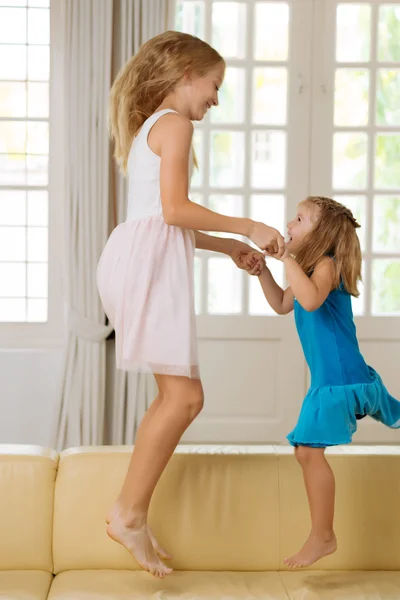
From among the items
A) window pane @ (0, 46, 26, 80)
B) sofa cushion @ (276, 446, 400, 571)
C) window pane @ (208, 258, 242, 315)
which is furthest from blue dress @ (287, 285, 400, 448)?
window pane @ (0, 46, 26, 80)

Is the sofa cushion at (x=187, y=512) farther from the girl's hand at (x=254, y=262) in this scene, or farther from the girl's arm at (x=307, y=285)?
the girl's hand at (x=254, y=262)

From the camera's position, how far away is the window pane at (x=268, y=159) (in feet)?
14.3

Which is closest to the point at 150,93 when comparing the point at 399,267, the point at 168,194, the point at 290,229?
the point at 168,194

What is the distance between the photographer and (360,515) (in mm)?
2213

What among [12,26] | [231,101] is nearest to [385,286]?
[231,101]

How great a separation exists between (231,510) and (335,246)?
78 centimetres

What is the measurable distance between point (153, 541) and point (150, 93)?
45.8 inches

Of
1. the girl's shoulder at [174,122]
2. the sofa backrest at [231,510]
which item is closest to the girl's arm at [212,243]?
the girl's shoulder at [174,122]

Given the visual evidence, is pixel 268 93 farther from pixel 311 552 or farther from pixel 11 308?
→ pixel 311 552

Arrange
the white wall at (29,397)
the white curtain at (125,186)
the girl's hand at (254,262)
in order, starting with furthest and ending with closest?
the white wall at (29,397), the white curtain at (125,186), the girl's hand at (254,262)

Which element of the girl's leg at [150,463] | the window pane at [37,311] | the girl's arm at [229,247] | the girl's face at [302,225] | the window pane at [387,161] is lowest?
the girl's leg at [150,463]

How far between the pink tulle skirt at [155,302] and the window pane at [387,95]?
265 cm

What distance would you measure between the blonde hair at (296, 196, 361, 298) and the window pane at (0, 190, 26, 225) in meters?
2.41

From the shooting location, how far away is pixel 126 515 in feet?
6.66
